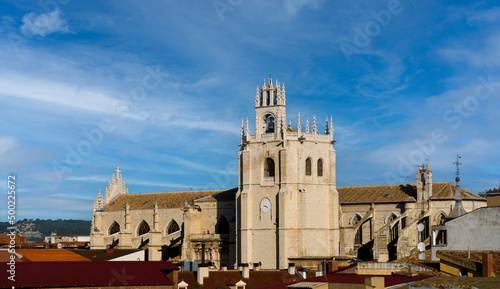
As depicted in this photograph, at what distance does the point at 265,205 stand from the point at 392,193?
48.5 feet

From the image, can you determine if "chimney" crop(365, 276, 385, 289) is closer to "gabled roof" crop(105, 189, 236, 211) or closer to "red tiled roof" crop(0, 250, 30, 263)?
"red tiled roof" crop(0, 250, 30, 263)

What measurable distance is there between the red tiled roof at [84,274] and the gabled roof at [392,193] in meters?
38.3

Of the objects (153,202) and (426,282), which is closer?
(426,282)

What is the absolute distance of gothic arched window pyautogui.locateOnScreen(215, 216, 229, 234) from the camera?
82.6 metres

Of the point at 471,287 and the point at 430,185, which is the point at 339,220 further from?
the point at 471,287

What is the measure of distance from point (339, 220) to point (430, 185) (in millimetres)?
11253

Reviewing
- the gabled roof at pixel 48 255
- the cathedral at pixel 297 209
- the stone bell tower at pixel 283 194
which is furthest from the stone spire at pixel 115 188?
the gabled roof at pixel 48 255

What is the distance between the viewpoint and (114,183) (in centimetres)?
10862

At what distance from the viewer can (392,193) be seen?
264 feet

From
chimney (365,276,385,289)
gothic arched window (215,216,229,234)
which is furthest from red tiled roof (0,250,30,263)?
gothic arched window (215,216,229,234)

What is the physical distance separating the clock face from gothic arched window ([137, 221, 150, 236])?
25.3m

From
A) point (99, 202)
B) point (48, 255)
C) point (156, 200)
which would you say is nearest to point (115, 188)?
point (99, 202)

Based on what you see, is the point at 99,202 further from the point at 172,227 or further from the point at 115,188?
the point at 172,227

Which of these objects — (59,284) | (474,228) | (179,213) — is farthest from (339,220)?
(59,284)
